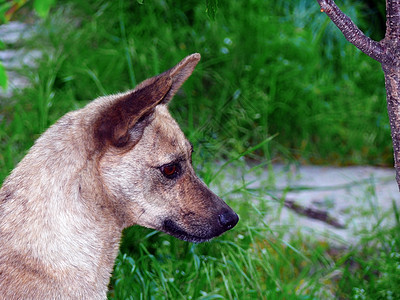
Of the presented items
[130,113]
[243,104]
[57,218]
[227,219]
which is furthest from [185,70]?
[243,104]

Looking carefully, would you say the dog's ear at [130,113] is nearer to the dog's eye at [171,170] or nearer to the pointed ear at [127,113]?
the pointed ear at [127,113]

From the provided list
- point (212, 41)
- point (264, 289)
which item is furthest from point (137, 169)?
point (212, 41)

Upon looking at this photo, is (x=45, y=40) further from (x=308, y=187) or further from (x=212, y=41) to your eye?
(x=308, y=187)

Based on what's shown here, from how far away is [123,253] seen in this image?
389cm

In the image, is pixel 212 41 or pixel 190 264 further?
pixel 212 41

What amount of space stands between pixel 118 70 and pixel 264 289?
2368 millimetres

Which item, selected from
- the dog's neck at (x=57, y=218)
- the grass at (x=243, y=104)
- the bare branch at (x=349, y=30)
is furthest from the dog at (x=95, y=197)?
the grass at (x=243, y=104)

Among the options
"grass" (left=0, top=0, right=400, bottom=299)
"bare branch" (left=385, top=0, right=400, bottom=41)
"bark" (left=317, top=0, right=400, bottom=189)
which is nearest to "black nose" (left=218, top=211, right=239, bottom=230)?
"grass" (left=0, top=0, right=400, bottom=299)

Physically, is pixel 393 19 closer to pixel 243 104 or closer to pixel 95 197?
pixel 95 197

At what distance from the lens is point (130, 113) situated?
278cm

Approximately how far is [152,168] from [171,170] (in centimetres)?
11

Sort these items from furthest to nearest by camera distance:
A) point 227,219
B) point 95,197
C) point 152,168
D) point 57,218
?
point 227,219 → point 152,168 → point 95,197 → point 57,218

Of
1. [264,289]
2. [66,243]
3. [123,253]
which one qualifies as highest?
[66,243]

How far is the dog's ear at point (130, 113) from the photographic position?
273 cm
